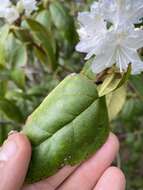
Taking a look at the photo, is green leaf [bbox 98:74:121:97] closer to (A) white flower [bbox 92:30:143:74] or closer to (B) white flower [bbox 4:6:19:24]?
(A) white flower [bbox 92:30:143:74]

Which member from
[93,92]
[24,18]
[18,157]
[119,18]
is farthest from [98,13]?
[24,18]

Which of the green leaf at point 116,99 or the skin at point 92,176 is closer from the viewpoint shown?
the green leaf at point 116,99

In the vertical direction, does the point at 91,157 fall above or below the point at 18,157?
below

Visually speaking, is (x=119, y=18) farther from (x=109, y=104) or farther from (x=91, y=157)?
(x=91, y=157)

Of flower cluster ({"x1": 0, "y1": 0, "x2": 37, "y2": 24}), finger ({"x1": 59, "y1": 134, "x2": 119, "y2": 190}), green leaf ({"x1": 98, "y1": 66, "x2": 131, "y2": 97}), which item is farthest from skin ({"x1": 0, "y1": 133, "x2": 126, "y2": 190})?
flower cluster ({"x1": 0, "y1": 0, "x2": 37, "y2": 24})

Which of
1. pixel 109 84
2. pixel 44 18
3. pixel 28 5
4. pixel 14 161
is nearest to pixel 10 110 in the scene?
pixel 44 18

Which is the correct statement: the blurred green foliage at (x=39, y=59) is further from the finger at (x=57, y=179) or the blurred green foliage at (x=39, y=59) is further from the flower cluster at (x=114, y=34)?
the finger at (x=57, y=179)

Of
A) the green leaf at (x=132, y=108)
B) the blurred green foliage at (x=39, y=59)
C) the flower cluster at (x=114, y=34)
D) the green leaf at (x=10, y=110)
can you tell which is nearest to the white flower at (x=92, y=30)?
the flower cluster at (x=114, y=34)
